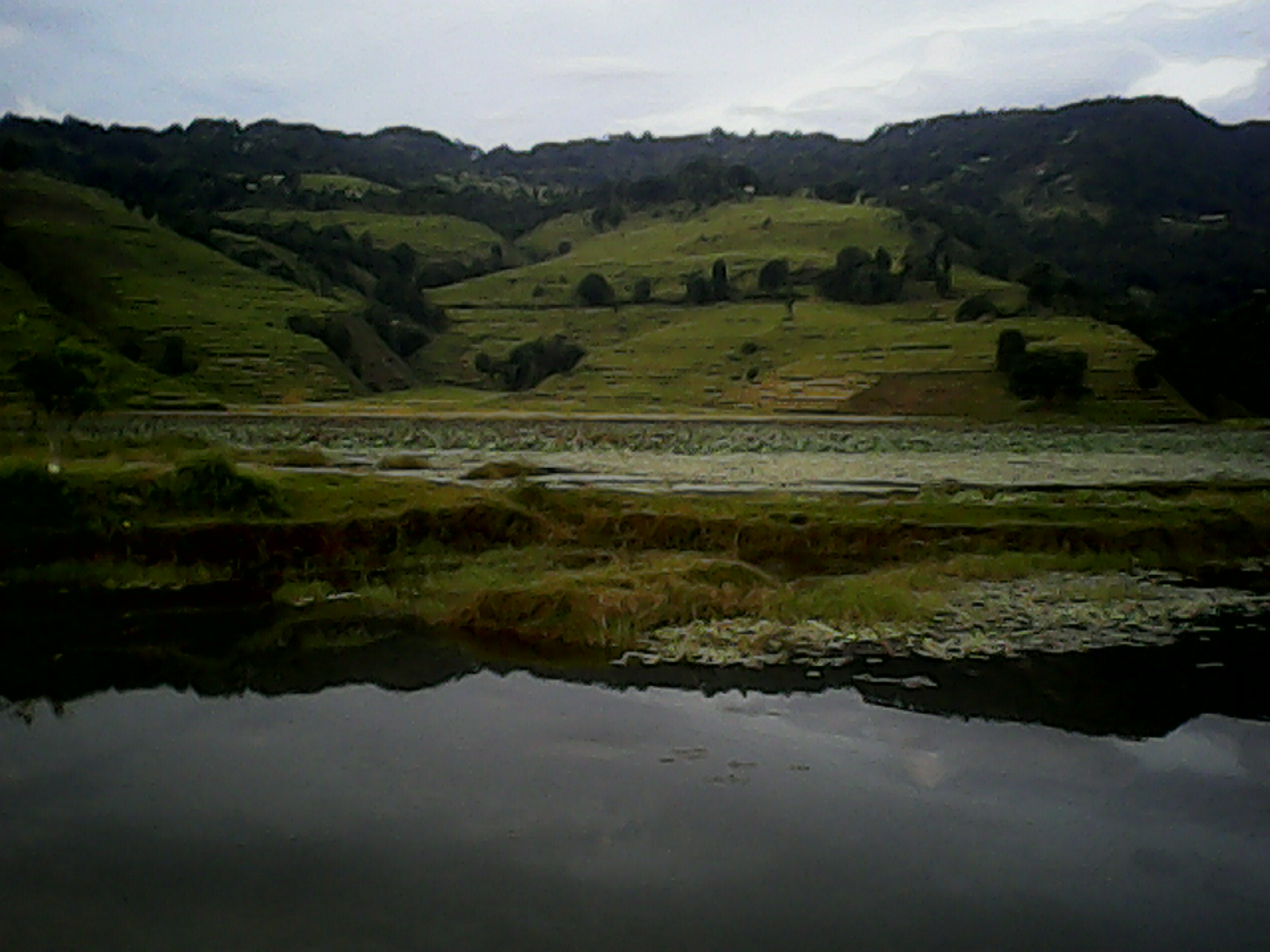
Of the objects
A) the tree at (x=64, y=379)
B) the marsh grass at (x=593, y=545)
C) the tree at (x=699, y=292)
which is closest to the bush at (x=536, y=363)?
the tree at (x=699, y=292)

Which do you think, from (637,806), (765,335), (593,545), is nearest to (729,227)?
(765,335)

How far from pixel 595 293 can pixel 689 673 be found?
84924 mm

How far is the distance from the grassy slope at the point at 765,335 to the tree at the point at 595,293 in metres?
1.11

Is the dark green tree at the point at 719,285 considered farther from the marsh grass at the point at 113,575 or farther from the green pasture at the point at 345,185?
the marsh grass at the point at 113,575

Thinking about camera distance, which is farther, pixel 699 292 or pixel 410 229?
pixel 410 229

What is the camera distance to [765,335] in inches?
3147

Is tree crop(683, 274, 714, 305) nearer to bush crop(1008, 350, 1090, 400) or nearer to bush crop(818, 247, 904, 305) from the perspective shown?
bush crop(818, 247, 904, 305)

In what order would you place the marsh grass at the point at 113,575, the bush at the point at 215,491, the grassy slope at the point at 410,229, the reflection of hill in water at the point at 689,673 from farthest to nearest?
1. the grassy slope at the point at 410,229
2. the bush at the point at 215,491
3. the marsh grass at the point at 113,575
4. the reflection of hill in water at the point at 689,673

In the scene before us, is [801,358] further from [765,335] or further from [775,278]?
[775,278]

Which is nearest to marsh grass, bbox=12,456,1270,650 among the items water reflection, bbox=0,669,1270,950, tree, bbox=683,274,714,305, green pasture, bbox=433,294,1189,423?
water reflection, bbox=0,669,1270,950

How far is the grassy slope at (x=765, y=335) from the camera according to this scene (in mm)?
63969

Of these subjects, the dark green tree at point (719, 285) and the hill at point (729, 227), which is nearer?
the hill at point (729, 227)

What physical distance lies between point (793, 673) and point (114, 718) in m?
8.41

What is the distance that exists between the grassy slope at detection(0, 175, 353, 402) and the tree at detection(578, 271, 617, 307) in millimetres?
20460
